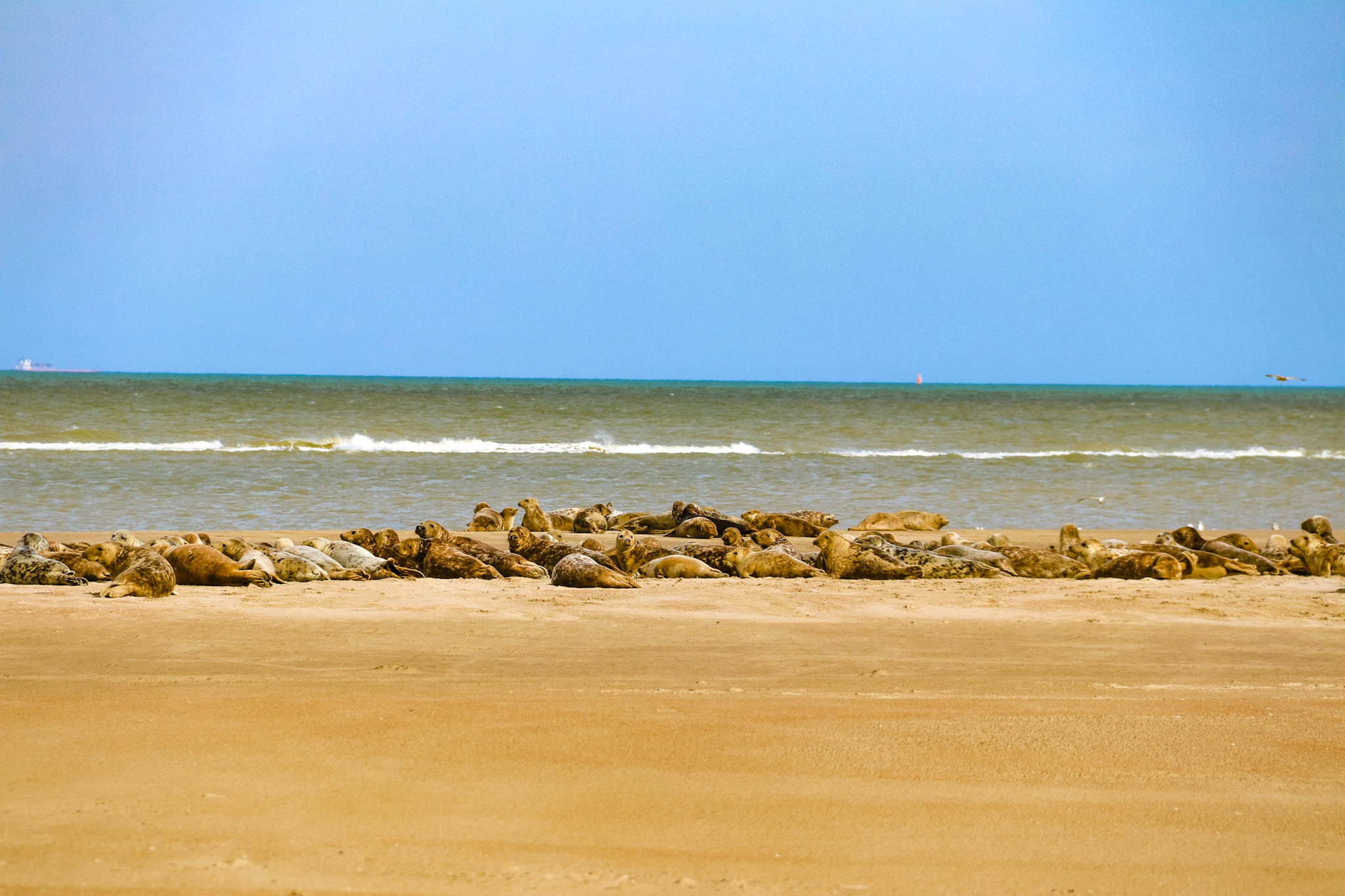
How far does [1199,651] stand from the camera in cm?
621

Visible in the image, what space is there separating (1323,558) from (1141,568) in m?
1.58

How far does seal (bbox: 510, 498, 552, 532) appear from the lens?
1282 cm

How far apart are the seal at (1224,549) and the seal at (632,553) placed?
4.77 metres

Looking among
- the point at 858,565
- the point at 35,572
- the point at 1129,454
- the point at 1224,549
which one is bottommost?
the point at 35,572

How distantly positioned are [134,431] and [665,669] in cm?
3259

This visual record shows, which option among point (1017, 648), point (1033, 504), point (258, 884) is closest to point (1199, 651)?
point (1017, 648)

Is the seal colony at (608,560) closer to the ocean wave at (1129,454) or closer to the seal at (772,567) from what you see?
the seal at (772,567)

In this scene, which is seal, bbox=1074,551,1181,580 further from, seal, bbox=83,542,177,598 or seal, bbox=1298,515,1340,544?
seal, bbox=83,542,177,598

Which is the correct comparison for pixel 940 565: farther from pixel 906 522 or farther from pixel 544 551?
pixel 906 522

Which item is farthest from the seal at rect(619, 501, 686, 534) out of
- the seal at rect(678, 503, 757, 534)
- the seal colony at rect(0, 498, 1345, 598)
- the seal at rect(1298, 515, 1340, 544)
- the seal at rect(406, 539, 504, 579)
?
the seal at rect(1298, 515, 1340, 544)

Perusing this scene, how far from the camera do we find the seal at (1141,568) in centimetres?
944

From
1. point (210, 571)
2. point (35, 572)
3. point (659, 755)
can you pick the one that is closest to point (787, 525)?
point (210, 571)

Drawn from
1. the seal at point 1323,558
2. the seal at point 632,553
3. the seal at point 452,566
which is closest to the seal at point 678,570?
the seal at point 632,553

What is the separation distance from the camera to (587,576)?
8477 millimetres
